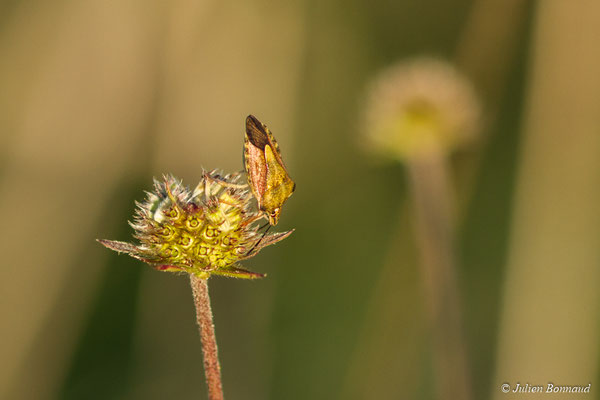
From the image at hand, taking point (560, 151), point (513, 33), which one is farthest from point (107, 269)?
point (513, 33)

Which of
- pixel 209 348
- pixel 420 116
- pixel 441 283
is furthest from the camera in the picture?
pixel 420 116

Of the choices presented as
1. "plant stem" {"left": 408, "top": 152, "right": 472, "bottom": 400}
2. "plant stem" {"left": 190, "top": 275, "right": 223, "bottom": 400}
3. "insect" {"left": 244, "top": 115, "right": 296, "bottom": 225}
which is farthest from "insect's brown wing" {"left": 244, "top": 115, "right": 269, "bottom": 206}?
"plant stem" {"left": 408, "top": 152, "right": 472, "bottom": 400}

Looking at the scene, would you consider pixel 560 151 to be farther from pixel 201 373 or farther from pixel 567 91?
pixel 201 373

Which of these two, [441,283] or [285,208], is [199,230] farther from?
[285,208]

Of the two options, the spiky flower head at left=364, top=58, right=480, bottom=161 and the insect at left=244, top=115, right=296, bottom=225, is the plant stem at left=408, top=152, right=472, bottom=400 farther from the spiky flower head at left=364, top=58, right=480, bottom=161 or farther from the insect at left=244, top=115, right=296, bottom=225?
the insect at left=244, top=115, right=296, bottom=225

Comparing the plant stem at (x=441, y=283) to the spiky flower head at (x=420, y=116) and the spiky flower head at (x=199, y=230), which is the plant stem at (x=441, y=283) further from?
the spiky flower head at (x=199, y=230)

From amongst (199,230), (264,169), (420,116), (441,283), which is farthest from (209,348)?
(420,116)

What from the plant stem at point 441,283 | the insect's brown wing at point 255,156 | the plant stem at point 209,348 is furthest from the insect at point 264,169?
the plant stem at point 441,283
